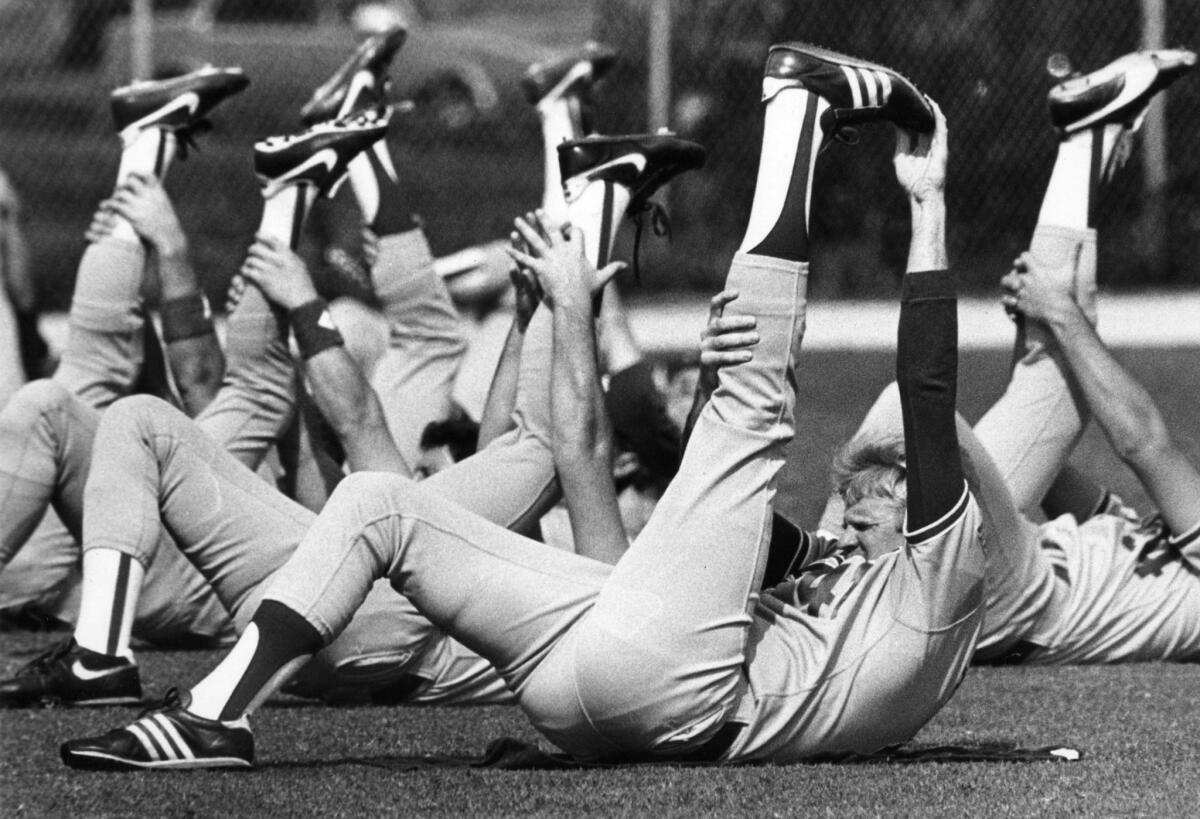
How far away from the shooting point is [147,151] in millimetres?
5867

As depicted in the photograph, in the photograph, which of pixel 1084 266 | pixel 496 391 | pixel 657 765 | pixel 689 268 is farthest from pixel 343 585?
pixel 689 268

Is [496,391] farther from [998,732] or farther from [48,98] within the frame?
[48,98]

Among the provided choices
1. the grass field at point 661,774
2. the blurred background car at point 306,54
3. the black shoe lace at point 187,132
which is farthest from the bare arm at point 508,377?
the blurred background car at point 306,54

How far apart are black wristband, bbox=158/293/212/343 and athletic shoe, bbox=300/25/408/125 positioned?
98 cm

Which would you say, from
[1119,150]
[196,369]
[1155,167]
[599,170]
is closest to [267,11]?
[1155,167]

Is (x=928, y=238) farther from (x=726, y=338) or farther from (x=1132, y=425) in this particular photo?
(x=1132, y=425)

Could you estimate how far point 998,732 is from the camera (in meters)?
4.04

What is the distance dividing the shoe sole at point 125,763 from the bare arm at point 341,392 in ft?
4.42

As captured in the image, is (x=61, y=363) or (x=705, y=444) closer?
(x=705, y=444)

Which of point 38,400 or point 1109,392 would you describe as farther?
point 1109,392

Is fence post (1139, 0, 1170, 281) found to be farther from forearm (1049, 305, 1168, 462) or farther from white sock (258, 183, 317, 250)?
white sock (258, 183, 317, 250)

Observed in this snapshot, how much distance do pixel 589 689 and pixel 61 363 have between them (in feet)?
9.48

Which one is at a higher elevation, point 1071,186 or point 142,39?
point 1071,186

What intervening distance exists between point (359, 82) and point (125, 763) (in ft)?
10.9
